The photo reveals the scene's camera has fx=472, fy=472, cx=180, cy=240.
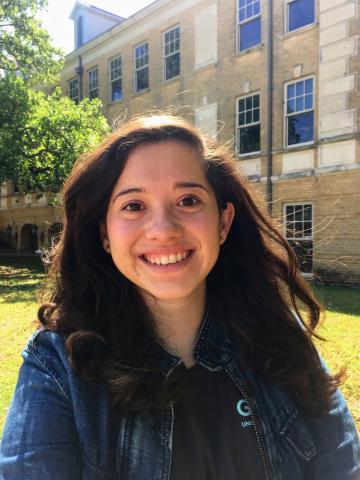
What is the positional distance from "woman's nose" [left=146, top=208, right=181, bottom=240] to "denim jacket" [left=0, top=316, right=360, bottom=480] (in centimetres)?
42

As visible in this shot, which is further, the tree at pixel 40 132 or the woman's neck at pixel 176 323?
the tree at pixel 40 132

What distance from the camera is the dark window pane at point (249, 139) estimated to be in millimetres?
15957

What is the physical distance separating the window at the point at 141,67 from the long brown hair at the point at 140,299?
19231 mm

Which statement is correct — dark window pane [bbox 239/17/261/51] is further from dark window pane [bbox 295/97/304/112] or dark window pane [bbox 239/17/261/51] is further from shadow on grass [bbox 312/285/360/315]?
shadow on grass [bbox 312/285/360/315]

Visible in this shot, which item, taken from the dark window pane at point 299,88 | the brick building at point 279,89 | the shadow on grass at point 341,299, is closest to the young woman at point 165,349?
the shadow on grass at point 341,299

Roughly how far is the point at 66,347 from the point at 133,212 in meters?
0.53

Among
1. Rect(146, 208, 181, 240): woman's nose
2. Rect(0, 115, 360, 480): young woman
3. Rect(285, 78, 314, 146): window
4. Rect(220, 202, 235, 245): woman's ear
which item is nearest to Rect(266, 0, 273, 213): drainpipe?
Rect(285, 78, 314, 146): window

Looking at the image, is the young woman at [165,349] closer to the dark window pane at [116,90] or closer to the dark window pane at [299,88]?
the dark window pane at [299,88]

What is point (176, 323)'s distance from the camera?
6.08 ft

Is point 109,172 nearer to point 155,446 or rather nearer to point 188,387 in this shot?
point 188,387

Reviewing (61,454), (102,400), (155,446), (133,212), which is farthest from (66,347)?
(133,212)

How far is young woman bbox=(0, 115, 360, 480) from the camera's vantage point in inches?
57.7

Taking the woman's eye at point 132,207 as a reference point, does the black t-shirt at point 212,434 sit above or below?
below

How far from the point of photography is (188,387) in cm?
166
